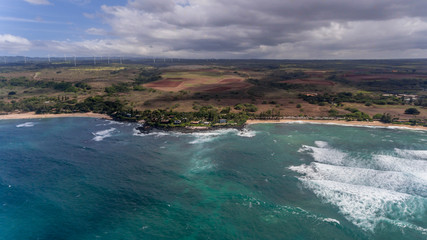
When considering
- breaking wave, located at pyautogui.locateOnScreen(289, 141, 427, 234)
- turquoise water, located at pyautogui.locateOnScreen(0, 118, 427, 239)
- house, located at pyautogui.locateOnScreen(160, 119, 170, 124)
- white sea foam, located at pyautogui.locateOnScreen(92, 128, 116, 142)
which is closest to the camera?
turquoise water, located at pyautogui.locateOnScreen(0, 118, 427, 239)

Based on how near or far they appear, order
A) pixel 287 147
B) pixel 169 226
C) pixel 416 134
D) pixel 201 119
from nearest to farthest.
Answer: pixel 169 226, pixel 287 147, pixel 416 134, pixel 201 119

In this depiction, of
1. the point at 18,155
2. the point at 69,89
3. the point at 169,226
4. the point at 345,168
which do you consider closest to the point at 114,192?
the point at 169,226

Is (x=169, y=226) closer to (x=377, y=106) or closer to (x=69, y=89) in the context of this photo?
(x=377, y=106)

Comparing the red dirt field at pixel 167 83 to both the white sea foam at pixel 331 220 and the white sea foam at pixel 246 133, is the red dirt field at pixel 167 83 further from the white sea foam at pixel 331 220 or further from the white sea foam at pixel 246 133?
the white sea foam at pixel 331 220

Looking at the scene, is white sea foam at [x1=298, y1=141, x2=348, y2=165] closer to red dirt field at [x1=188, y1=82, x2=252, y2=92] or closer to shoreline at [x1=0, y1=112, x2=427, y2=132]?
shoreline at [x1=0, y1=112, x2=427, y2=132]

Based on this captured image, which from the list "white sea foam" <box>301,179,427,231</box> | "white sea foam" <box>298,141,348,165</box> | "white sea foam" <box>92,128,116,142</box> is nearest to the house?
"white sea foam" <box>92,128,116,142</box>

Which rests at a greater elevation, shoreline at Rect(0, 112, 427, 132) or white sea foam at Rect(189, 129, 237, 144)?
shoreline at Rect(0, 112, 427, 132)

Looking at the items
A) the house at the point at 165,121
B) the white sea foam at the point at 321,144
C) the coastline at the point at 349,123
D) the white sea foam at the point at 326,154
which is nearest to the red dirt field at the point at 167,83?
the house at the point at 165,121
